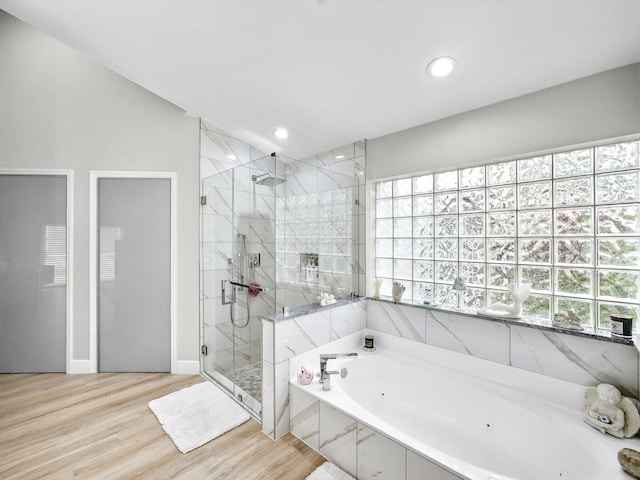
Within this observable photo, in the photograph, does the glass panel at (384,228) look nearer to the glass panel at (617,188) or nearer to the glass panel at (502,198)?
the glass panel at (502,198)

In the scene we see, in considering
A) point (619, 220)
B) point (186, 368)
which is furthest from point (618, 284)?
point (186, 368)

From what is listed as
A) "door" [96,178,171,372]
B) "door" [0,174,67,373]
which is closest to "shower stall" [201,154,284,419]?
"door" [96,178,171,372]

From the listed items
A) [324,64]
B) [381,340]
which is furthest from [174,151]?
[381,340]

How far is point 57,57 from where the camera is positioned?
2807 millimetres

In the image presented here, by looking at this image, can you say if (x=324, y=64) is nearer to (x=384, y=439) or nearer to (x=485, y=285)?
(x=485, y=285)

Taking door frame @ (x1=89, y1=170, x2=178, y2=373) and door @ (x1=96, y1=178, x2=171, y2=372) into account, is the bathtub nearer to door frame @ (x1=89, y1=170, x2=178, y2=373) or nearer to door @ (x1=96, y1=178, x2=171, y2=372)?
door frame @ (x1=89, y1=170, x2=178, y2=373)

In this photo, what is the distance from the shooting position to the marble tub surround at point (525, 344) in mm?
1537

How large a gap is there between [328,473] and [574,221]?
2.17m

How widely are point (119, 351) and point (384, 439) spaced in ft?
9.24

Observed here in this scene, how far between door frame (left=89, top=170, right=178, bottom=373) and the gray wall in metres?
2.20

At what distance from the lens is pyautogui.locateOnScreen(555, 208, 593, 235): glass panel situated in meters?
1.77

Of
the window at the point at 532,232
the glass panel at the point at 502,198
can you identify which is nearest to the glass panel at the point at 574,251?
the window at the point at 532,232

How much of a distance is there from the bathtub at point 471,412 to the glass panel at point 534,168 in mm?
1305

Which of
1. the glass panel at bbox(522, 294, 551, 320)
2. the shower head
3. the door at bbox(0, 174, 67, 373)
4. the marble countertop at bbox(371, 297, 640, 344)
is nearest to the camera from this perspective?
the marble countertop at bbox(371, 297, 640, 344)
